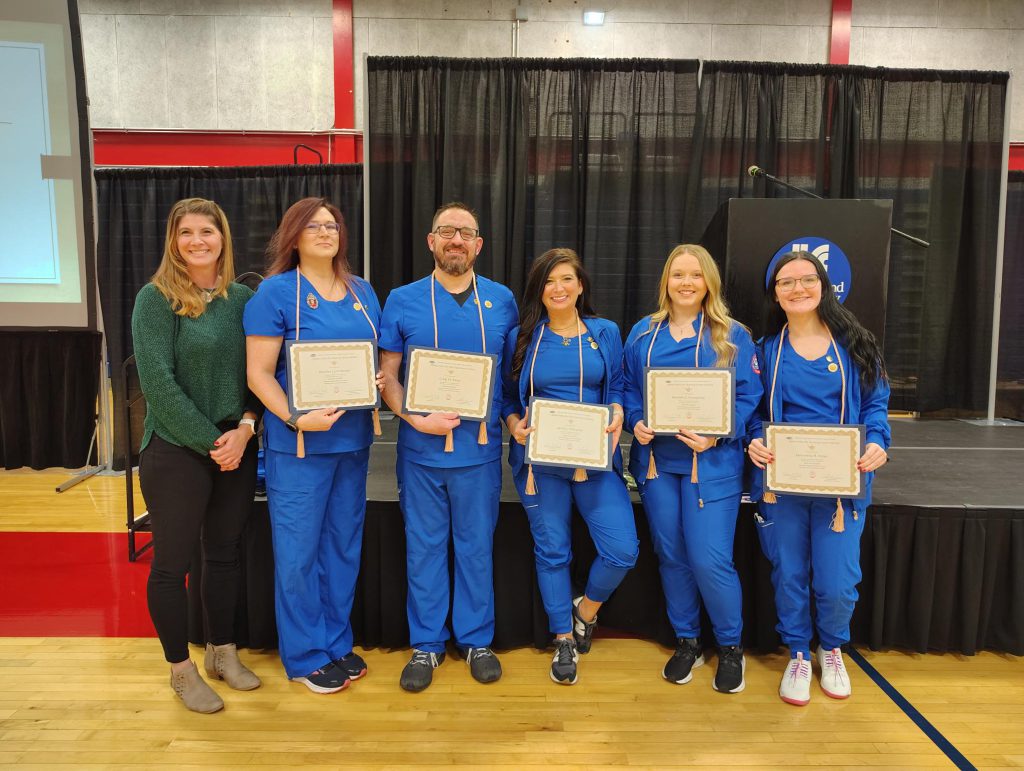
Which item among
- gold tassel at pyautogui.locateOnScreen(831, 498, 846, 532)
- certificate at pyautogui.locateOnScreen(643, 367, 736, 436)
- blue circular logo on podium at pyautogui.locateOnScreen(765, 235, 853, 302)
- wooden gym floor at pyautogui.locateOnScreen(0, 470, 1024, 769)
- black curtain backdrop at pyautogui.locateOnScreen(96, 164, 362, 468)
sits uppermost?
black curtain backdrop at pyautogui.locateOnScreen(96, 164, 362, 468)

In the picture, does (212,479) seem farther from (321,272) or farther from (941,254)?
(941,254)

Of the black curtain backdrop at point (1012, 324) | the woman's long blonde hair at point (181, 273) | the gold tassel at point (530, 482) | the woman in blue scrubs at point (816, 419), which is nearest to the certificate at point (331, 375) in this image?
the woman's long blonde hair at point (181, 273)

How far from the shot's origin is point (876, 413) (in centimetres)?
198

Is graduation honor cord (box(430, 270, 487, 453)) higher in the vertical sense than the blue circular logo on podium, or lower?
lower

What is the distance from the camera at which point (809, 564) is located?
6.72 feet

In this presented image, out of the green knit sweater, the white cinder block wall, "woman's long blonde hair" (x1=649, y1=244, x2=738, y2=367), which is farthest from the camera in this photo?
the white cinder block wall

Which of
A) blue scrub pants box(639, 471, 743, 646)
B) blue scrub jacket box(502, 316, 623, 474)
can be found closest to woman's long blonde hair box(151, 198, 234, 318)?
blue scrub jacket box(502, 316, 623, 474)

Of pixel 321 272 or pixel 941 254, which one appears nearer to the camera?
pixel 321 272

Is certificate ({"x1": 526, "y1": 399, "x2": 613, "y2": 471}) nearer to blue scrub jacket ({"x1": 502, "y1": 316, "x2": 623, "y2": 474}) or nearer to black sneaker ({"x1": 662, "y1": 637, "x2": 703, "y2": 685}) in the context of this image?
blue scrub jacket ({"x1": 502, "y1": 316, "x2": 623, "y2": 474})

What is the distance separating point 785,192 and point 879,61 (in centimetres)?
235

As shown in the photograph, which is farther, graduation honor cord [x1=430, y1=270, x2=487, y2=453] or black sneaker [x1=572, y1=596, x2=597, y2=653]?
black sneaker [x1=572, y1=596, x2=597, y2=653]

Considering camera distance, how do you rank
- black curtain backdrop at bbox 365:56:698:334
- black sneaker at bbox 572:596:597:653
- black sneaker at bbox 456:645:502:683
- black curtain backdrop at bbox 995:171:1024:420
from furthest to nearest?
black curtain backdrop at bbox 995:171:1024:420
black curtain backdrop at bbox 365:56:698:334
black sneaker at bbox 572:596:597:653
black sneaker at bbox 456:645:502:683

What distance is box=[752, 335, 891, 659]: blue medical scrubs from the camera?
1.96m

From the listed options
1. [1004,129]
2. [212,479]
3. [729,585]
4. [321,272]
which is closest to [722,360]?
[729,585]
